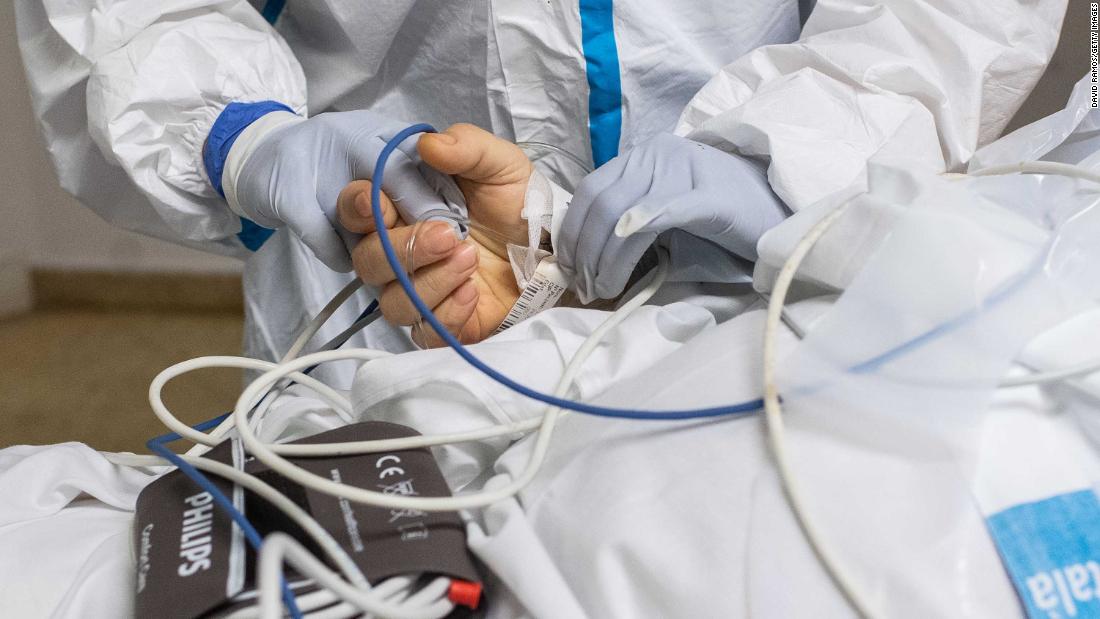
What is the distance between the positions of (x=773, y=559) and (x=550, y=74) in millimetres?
521

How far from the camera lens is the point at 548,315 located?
0.56 metres

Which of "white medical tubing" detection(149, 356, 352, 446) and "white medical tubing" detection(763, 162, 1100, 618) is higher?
"white medical tubing" detection(763, 162, 1100, 618)

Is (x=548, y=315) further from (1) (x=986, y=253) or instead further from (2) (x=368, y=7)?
(2) (x=368, y=7)

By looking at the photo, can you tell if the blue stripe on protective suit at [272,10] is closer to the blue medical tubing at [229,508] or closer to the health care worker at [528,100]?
the health care worker at [528,100]

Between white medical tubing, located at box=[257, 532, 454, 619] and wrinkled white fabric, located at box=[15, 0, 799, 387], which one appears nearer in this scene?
white medical tubing, located at box=[257, 532, 454, 619]

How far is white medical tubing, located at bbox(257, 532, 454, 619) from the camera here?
1.06 ft

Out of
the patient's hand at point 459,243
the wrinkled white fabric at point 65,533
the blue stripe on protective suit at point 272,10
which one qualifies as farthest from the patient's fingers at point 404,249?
the blue stripe on protective suit at point 272,10

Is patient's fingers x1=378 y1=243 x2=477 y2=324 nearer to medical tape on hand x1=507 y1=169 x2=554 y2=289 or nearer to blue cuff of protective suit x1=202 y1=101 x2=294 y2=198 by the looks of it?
medical tape on hand x1=507 y1=169 x2=554 y2=289

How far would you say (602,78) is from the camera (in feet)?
2.44

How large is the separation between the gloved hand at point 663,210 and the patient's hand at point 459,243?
66 millimetres

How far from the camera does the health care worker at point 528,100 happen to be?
604 millimetres

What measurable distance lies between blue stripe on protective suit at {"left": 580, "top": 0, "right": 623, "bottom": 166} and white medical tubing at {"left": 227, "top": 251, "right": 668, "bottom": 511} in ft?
0.92

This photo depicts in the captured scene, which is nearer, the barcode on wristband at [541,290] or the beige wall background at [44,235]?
the barcode on wristband at [541,290]

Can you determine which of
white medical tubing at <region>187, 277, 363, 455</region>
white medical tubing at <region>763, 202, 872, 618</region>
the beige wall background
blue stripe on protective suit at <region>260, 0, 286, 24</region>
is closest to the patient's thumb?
white medical tubing at <region>187, 277, 363, 455</region>
